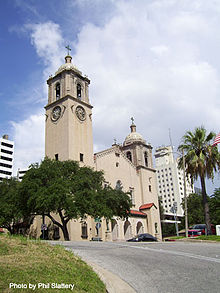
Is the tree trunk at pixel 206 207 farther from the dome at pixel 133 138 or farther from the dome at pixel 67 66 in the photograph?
the dome at pixel 133 138

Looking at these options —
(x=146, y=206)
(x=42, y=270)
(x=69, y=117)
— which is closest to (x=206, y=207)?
(x=42, y=270)

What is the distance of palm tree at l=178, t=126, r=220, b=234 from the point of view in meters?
28.4

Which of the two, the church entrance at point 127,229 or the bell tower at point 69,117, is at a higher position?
the bell tower at point 69,117

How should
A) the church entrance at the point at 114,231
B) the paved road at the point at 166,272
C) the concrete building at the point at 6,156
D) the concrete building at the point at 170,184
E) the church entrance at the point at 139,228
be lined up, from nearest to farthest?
1. the paved road at the point at 166,272
2. the church entrance at the point at 114,231
3. the church entrance at the point at 139,228
4. the concrete building at the point at 6,156
5. the concrete building at the point at 170,184

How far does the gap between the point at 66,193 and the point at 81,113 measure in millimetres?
19525

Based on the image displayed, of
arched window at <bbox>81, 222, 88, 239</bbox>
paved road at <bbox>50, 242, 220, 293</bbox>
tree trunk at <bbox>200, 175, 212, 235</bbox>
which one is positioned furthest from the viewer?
arched window at <bbox>81, 222, 88, 239</bbox>

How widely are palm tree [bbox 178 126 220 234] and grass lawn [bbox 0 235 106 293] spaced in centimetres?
2110

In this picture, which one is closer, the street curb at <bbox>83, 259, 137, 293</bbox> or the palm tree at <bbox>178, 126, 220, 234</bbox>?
the street curb at <bbox>83, 259, 137, 293</bbox>

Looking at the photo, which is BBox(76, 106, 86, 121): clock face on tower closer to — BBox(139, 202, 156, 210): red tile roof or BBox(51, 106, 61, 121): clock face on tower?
BBox(51, 106, 61, 121): clock face on tower

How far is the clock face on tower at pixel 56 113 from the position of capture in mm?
45422

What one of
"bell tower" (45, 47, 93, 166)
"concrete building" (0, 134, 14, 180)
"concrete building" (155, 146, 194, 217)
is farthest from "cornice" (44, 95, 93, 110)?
"concrete building" (155, 146, 194, 217)

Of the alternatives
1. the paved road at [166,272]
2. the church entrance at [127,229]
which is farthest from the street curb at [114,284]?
the church entrance at [127,229]

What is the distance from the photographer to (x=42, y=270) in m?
7.47

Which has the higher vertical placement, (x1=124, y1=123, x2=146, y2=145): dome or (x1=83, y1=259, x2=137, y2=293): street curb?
(x1=124, y1=123, x2=146, y2=145): dome
